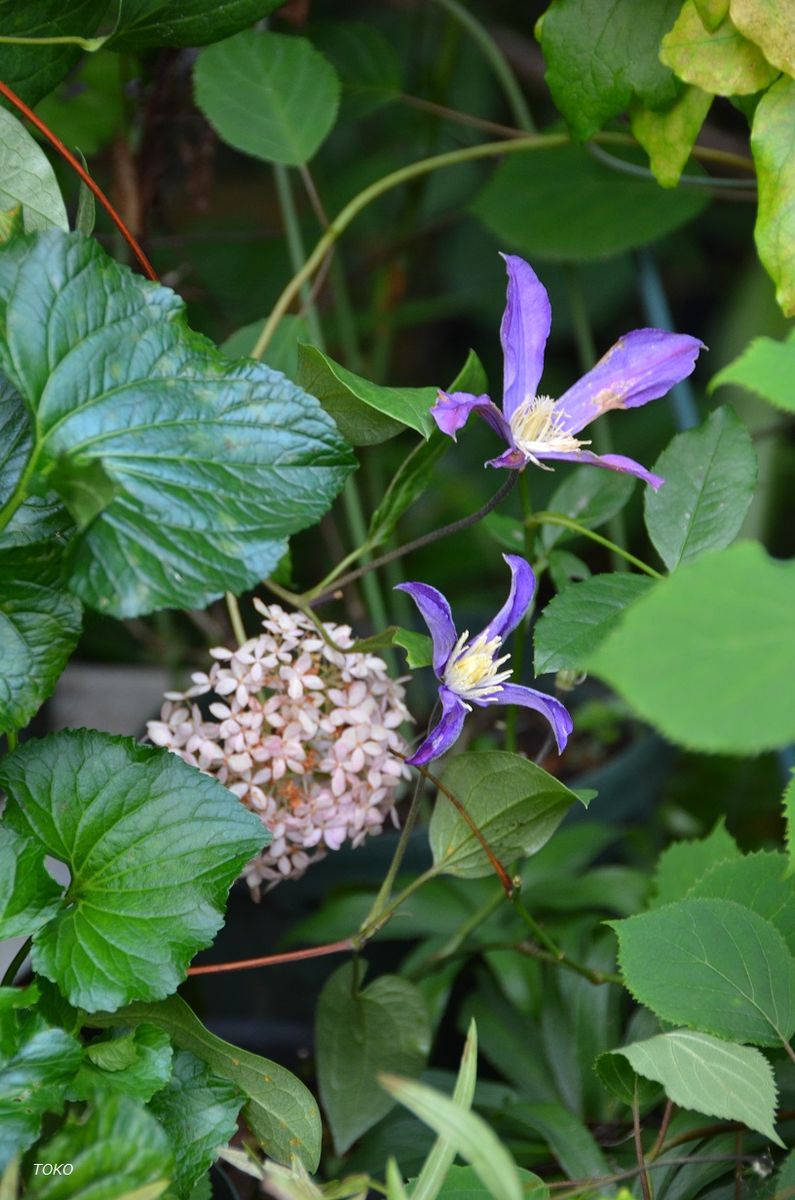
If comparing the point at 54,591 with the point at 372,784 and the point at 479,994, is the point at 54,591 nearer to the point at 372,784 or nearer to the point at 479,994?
the point at 372,784

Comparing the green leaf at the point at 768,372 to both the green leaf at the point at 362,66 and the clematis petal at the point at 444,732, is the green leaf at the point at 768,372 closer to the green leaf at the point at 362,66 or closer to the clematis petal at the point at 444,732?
the clematis petal at the point at 444,732

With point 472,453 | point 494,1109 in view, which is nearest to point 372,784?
point 494,1109

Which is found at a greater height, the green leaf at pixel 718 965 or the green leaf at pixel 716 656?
the green leaf at pixel 716 656

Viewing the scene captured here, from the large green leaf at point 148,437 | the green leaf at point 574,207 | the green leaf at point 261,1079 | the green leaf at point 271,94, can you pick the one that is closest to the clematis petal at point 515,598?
the large green leaf at point 148,437

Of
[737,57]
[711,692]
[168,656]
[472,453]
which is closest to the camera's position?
[711,692]

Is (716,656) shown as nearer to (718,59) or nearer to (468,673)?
(468,673)

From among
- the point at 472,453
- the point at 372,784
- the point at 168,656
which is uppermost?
the point at 372,784
